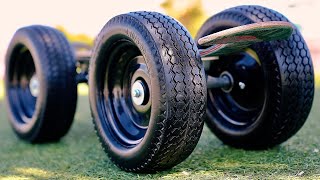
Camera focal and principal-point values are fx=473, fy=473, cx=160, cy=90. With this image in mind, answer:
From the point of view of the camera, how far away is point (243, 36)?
9.60ft

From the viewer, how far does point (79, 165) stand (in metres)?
3.41

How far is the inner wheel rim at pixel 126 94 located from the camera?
3.12 meters

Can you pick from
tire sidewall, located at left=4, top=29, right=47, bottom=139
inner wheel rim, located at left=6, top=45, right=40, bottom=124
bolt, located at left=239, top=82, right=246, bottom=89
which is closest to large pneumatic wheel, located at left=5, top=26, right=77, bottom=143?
tire sidewall, located at left=4, top=29, right=47, bottom=139

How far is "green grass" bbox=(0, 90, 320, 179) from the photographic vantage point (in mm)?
2939

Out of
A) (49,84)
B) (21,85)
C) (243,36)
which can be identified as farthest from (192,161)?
(21,85)

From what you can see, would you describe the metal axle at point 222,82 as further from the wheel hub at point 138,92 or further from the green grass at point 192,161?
the wheel hub at point 138,92

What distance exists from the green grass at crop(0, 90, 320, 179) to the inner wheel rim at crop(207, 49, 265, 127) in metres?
0.26

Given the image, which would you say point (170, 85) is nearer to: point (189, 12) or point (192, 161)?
point (192, 161)

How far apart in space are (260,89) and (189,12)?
13115 millimetres

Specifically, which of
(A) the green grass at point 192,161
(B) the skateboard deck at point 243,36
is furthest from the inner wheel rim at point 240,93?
(B) the skateboard deck at point 243,36

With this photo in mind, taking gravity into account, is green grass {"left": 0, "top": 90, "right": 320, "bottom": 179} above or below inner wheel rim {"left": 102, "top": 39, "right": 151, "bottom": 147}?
below

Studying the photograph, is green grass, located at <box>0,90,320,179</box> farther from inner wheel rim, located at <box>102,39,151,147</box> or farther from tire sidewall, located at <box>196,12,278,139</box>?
inner wheel rim, located at <box>102,39,151,147</box>

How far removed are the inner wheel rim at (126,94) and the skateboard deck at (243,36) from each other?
47 centimetres

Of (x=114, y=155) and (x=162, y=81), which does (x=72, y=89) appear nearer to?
(x=114, y=155)
